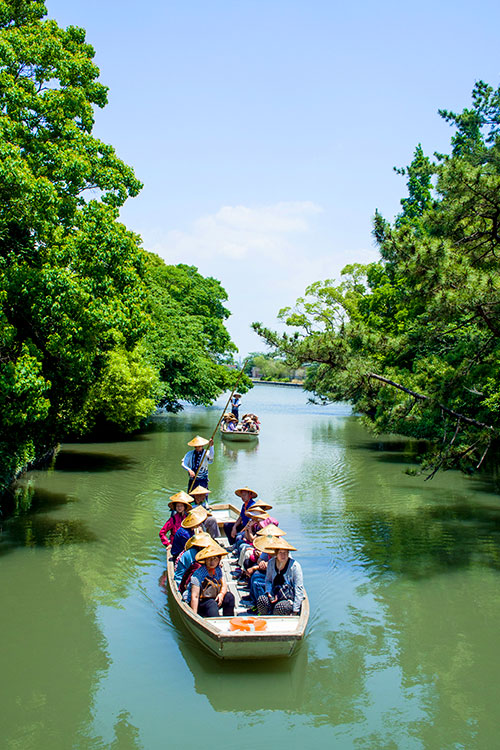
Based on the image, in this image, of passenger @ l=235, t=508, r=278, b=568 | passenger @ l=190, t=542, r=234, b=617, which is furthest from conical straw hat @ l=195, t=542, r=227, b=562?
passenger @ l=235, t=508, r=278, b=568

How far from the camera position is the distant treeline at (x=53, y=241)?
37.7ft

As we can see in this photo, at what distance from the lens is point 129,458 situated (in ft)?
76.0

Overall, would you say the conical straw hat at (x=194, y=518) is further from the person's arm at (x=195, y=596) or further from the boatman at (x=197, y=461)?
the boatman at (x=197, y=461)

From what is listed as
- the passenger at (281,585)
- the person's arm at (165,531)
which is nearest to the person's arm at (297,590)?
the passenger at (281,585)

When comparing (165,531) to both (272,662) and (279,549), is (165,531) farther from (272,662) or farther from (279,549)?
(272,662)

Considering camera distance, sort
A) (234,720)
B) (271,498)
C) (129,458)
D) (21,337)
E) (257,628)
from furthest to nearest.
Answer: (129,458), (271,498), (21,337), (257,628), (234,720)

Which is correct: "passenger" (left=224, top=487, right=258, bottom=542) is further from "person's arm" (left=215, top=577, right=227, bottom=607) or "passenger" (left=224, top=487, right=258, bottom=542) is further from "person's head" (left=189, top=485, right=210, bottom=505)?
"person's arm" (left=215, top=577, right=227, bottom=607)

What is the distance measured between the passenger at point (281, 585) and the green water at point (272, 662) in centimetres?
65

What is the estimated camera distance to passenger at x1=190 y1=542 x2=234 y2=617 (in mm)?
7555

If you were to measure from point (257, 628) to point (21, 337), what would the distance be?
7.90m

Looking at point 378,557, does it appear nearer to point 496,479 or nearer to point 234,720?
point 234,720

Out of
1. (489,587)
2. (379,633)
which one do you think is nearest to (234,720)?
(379,633)

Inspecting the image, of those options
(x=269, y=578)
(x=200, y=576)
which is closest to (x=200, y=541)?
(x=200, y=576)

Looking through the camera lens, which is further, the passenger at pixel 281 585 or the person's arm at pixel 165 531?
the person's arm at pixel 165 531
